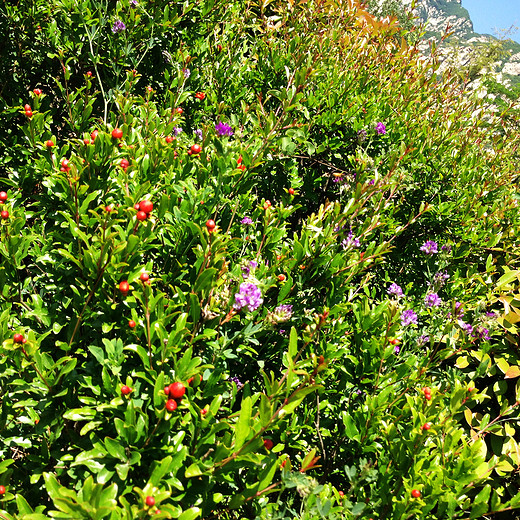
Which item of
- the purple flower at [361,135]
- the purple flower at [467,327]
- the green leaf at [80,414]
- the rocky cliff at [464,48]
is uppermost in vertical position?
the rocky cliff at [464,48]

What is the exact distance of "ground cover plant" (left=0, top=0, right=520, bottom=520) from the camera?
131cm

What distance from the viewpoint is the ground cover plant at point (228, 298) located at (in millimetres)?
1314

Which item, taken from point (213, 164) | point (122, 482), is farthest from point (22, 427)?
point (213, 164)

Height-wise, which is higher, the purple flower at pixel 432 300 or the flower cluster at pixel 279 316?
the flower cluster at pixel 279 316

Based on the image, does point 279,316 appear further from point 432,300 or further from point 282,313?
point 432,300

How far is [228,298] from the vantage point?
1.57 meters

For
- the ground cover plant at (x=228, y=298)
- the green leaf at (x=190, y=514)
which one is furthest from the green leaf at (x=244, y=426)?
the green leaf at (x=190, y=514)

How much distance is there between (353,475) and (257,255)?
110 centimetres

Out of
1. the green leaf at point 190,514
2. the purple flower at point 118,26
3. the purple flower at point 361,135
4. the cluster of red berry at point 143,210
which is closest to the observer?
the green leaf at point 190,514

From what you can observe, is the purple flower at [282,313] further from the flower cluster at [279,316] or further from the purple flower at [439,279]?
the purple flower at [439,279]

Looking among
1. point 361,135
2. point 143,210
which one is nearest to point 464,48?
point 361,135

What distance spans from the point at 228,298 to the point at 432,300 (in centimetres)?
181

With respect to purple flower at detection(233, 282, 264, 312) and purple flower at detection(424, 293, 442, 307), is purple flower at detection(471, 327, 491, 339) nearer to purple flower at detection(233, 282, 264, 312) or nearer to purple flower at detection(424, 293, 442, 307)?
purple flower at detection(424, 293, 442, 307)

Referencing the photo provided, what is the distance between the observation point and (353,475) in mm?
1633
